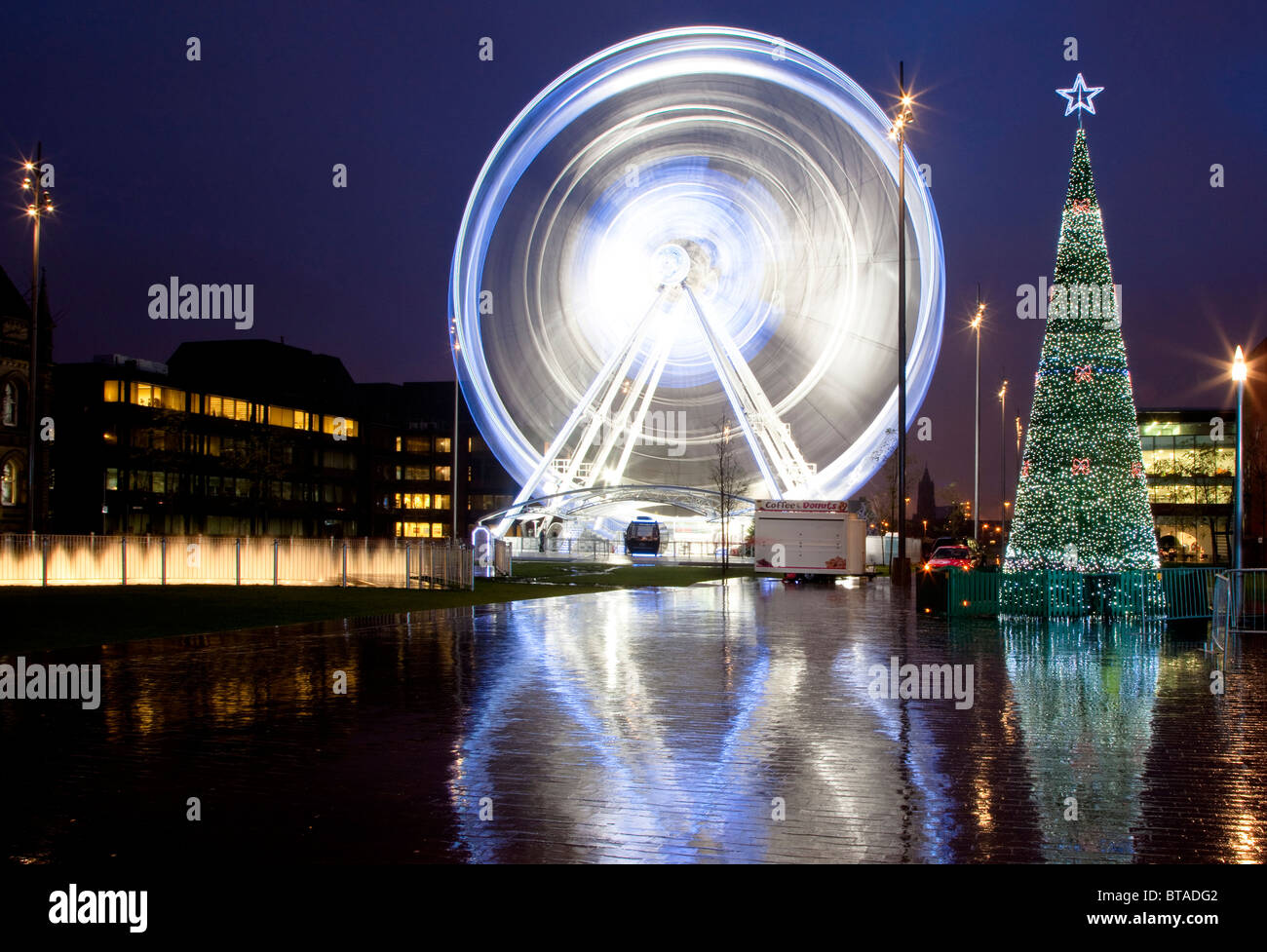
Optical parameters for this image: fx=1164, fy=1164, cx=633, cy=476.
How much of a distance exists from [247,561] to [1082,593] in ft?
71.5

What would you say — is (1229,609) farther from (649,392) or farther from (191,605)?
(649,392)

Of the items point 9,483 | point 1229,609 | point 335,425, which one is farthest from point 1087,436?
point 335,425

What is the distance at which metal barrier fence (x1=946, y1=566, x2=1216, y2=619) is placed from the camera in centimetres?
2416

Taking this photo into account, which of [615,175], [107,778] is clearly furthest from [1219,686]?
[615,175]

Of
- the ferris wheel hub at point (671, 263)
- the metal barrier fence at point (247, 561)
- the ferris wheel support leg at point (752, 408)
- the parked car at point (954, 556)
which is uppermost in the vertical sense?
the ferris wheel hub at point (671, 263)

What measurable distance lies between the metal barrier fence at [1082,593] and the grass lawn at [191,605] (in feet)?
35.9

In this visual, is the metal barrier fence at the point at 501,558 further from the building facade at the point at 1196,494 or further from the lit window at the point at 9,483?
the building facade at the point at 1196,494

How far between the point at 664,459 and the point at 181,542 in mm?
24020

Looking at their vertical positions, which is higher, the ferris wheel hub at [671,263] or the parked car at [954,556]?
the ferris wheel hub at [671,263]

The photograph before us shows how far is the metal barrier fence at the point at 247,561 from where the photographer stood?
31.3m

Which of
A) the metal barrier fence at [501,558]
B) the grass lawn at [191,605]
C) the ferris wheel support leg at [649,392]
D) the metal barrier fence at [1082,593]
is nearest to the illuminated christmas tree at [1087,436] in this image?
the metal barrier fence at [1082,593]

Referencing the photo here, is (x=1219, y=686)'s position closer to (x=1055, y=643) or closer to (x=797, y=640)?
(x=1055, y=643)

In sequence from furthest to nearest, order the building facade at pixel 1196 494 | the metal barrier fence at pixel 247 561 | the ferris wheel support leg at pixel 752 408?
1. the building facade at pixel 1196 494
2. the ferris wheel support leg at pixel 752 408
3. the metal barrier fence at pixel 247 561

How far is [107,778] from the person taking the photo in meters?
8.14
